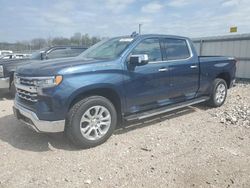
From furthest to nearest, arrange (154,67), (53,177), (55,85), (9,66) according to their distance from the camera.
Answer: (9,66) < (154,67) < (55,85) < (53,177)

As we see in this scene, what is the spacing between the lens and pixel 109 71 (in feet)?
13.5

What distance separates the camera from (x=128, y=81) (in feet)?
14.2

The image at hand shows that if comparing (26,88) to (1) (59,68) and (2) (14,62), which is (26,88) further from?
(2) (14,62)

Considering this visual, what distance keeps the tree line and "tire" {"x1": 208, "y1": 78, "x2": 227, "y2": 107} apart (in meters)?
7.07

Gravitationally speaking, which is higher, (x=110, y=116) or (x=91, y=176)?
(x=110, y=116)

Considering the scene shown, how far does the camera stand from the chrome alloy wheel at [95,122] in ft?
13.0

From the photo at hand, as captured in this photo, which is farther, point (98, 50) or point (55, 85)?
point (98, 50)

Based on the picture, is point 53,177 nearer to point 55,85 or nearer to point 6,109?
point 55,85

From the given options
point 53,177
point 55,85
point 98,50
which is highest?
point 98,50

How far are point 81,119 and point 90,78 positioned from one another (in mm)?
652

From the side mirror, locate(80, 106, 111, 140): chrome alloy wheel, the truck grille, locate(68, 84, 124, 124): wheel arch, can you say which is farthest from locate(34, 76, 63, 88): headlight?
the side mirror

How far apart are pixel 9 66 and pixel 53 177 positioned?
5.41 m

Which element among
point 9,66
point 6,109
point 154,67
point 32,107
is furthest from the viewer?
point 9,66

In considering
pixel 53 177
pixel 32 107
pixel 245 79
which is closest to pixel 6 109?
pixel 32 107
